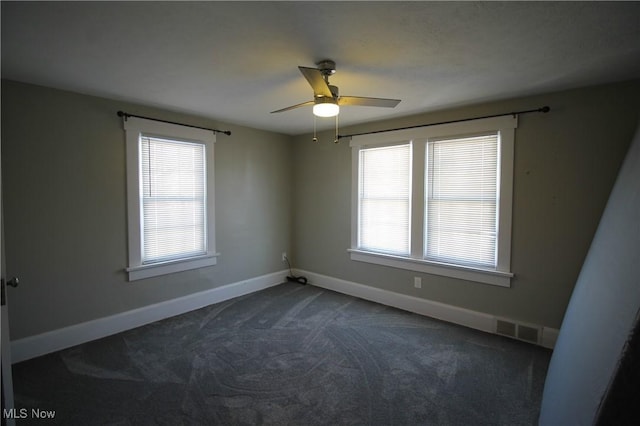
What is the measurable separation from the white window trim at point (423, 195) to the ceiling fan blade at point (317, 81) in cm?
183

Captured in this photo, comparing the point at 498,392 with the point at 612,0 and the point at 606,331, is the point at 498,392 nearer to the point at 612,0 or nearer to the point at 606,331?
the point at 606,331

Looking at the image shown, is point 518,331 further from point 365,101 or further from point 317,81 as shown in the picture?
point 317,81

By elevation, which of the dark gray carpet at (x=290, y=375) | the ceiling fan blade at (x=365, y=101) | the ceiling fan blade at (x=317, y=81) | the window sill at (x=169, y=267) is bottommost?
the dark gray carpet at (x=290, y=375)

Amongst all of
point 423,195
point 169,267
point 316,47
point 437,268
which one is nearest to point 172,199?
point 169,267

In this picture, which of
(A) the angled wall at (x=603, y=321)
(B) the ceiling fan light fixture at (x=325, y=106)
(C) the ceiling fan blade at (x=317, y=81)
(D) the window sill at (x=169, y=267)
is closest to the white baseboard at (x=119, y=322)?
(D) the window sill at (x=169, y=267)

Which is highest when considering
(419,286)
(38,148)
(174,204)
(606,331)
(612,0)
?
(612,0)

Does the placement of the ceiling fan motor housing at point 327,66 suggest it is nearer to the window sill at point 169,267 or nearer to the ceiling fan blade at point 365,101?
the ceiling fan blade at point 365,101

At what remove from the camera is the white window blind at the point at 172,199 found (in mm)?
3518

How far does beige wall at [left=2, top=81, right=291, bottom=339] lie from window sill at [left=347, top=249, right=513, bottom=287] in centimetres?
232

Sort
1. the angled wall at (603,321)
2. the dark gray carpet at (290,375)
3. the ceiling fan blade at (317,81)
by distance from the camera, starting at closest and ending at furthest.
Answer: the angled wall at (603,321) < the ceiling fan blade at (317,81) < the dark gray carpet at (290,375)

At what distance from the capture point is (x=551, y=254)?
2.98 metres

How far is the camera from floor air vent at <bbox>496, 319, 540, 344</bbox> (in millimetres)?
3049

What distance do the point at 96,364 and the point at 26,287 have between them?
95cm

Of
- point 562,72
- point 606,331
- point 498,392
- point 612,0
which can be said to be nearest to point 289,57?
point 612,0
